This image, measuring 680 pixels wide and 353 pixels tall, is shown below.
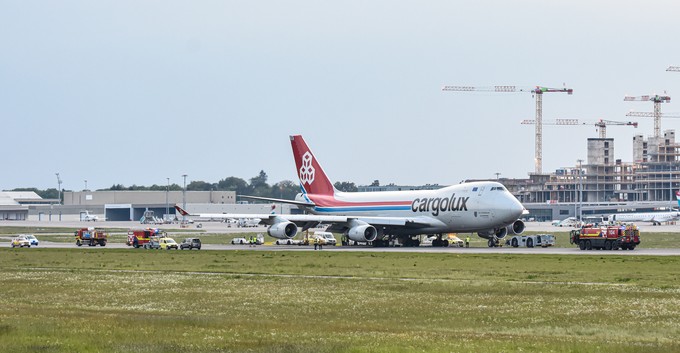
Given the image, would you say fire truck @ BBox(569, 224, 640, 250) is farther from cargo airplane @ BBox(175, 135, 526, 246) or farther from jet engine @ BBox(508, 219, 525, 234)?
jet engine @ BBox(508, 219, 525, 234)

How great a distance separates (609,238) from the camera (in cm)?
8056

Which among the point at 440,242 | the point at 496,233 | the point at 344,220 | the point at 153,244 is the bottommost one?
the point at 153,244

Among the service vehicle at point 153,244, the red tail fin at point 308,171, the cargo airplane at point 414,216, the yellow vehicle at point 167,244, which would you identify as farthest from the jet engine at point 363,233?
the service vehicle at point 153,244

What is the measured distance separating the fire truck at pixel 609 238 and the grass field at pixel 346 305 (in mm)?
15101

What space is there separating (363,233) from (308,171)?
58.6 ft

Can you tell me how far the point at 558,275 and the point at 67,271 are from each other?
2576 cm

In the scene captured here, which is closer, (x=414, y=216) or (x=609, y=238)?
(x=609, y=238)

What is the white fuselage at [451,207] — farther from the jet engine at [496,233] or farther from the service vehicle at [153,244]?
the service vehicle at [153,244]

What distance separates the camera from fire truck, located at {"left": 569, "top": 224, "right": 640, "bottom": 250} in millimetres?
79938

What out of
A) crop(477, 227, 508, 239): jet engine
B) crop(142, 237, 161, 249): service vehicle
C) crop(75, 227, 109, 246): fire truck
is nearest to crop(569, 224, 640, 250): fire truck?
→ crop(477, 227, 508, 239): jet engine

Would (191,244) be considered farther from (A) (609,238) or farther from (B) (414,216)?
(A) (609,238)

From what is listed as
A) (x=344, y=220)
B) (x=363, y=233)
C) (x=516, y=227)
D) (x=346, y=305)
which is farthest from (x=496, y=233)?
(x=346, y=305)

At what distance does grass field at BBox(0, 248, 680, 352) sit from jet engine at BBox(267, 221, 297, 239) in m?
24.4

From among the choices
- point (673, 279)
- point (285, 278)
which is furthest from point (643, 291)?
point (285, 278)
